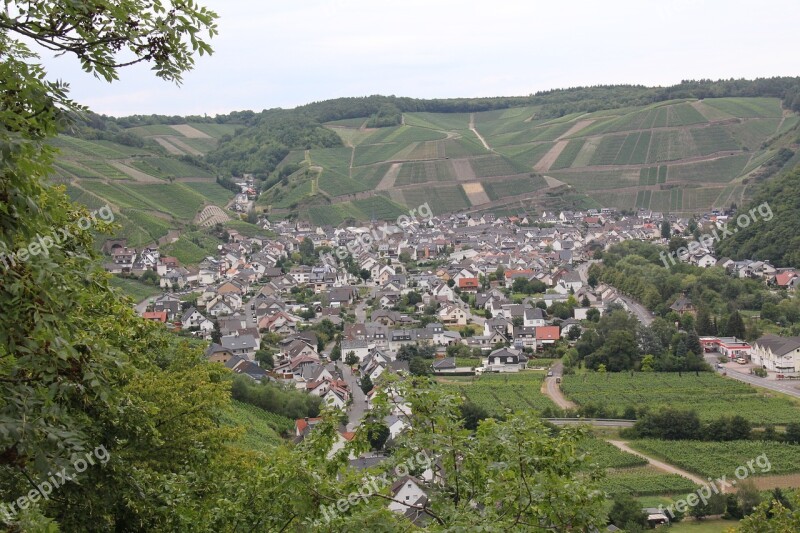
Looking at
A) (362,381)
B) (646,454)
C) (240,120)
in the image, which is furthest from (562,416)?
(240,120)

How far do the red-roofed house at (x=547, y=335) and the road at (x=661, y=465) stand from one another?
591 inches

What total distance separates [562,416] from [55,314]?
26.1 m

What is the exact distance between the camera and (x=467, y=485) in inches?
242

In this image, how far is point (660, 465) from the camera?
25281 mm

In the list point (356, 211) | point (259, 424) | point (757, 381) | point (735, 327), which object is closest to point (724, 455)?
point (757, 381)

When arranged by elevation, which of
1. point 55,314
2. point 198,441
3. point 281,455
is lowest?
point 198,441

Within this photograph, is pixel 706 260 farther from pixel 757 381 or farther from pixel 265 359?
pixel 265 359

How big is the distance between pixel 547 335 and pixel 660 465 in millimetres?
17567

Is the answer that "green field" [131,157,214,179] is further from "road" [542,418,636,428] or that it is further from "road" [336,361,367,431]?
"road" [542,418,636,428]

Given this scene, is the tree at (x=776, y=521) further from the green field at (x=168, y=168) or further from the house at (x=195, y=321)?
the green field at (x=168, y=168)

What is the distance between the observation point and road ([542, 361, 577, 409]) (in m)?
31.0

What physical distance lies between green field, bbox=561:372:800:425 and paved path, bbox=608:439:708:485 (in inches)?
109

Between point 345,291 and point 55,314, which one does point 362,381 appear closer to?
point 345,291

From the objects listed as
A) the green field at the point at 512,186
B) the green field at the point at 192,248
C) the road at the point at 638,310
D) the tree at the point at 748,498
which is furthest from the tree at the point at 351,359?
the green field at the point at 512,186
